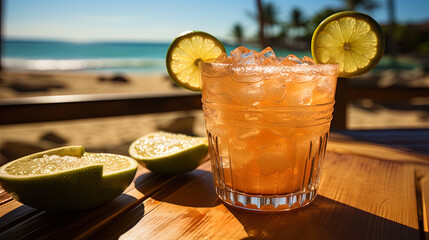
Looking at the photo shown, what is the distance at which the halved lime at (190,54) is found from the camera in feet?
3.51

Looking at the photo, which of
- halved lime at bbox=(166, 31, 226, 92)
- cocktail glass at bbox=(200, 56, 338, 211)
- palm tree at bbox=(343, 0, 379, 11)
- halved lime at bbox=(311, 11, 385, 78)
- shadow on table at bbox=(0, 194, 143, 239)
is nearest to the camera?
shadow on table at bbox=(0, 194, 143, 239)

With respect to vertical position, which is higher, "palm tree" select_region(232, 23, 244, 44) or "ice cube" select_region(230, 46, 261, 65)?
"ice cube" select_region(230, 46, 261, 65)

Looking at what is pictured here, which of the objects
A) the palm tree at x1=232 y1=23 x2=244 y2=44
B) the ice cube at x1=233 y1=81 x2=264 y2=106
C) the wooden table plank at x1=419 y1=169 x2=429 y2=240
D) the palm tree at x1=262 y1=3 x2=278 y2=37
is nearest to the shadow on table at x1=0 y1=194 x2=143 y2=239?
the ice cube at x1=233 y1=81 x2=264 y2=106

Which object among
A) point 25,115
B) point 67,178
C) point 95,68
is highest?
point 67,178

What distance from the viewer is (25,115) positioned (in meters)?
2.57

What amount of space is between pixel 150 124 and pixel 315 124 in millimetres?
6992

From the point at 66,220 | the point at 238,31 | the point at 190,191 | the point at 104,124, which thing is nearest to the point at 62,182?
the point at 66,220

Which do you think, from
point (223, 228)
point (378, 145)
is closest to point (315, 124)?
point (223, 228)

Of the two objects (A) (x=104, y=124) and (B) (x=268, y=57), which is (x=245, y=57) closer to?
(B) (x=268, y=57)

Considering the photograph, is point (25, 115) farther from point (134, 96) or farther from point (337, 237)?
point (337, 237)

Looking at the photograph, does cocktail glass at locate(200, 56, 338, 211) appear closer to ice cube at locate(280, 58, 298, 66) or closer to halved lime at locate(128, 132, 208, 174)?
ice cube at locate(280, 58, 298, 66)

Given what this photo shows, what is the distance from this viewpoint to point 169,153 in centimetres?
108

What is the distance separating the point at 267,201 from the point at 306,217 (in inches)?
4.1

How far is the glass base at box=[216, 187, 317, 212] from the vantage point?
2.85 feet
